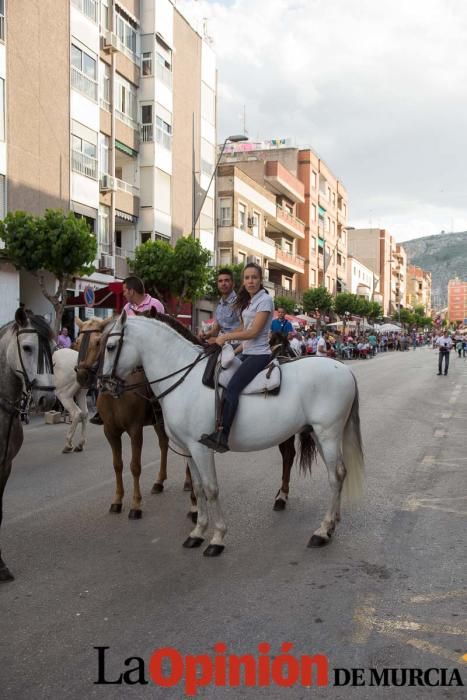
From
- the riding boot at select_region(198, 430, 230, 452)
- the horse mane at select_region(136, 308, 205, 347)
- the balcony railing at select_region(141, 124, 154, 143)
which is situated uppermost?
the balcony railing at select_region(141, 124, 154, 143)

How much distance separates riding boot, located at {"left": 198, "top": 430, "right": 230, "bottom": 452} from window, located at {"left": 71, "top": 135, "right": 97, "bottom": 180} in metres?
22.7

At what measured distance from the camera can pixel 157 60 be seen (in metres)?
32.8

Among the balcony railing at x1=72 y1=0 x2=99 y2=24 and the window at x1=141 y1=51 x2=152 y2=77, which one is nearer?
the balcony railing at x1=72 y1=0 x2=99 y2=24

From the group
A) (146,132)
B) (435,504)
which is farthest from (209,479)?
(146,132)

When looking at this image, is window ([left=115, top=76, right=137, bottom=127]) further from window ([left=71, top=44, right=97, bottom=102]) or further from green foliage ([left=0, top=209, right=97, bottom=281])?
green foliage ([left=0, top=209, right=97, bottom=281])

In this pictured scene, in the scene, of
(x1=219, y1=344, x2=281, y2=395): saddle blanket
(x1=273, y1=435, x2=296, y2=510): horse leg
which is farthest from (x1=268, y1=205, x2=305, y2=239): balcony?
(x1=219, y1=344, x2=281, y2=395): saddle blanket

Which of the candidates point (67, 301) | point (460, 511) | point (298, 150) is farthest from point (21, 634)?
point (298, 150)

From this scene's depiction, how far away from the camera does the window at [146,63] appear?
32.4 meters

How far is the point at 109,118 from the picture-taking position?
95.5ft

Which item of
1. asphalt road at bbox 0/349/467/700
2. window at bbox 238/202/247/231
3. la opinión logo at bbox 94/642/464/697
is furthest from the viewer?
window at bbox 238/202/247/231

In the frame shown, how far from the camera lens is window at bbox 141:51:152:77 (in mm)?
32406

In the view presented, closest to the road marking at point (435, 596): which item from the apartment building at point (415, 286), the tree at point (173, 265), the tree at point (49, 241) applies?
the tree at point (49, 241)

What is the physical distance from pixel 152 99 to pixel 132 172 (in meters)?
3.85

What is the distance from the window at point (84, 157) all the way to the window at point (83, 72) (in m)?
2.09
